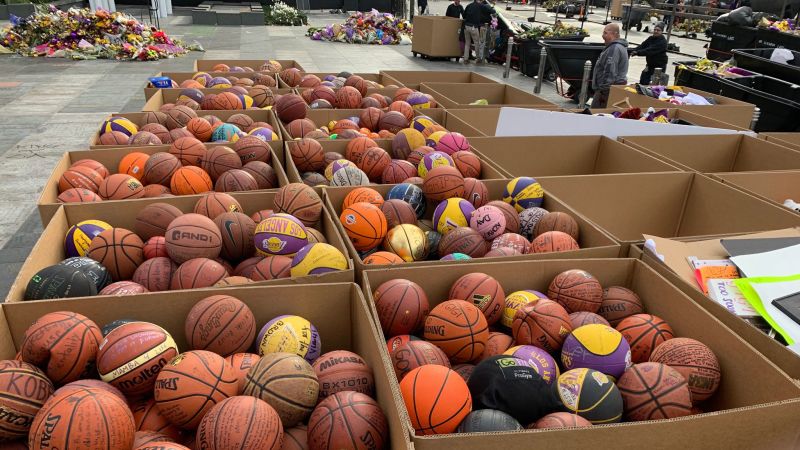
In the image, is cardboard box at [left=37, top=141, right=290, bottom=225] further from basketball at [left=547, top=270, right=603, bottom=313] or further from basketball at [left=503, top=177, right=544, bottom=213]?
basketball at [left=547, top=270, right=603, bottom=313]

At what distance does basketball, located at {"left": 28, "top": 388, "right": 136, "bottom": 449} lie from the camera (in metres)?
1.79

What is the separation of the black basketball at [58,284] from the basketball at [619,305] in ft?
9.12

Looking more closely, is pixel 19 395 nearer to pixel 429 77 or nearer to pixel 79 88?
pixel 429 77

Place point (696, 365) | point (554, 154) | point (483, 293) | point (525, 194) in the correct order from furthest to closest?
point (554, 154) → point (525, 194) → point (483, 293) → point (696, 365)

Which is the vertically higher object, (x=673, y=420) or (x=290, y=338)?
(x=673, y=420)

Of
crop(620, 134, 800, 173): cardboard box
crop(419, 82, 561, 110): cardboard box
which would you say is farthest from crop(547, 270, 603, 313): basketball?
crop(419, 82, 561, 110): cardboard box

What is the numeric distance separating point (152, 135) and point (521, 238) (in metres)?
3.55

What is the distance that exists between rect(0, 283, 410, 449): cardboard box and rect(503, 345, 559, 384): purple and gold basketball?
2.32 ft

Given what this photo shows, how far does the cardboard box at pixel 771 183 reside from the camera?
14.8 ft

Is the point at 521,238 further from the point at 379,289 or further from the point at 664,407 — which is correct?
the point at 664,407

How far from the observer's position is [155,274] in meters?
3.07

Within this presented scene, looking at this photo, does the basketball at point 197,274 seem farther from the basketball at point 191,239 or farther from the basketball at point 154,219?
the basketball at point 154,219

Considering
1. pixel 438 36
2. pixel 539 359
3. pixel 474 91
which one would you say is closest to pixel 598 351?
pixel 539 359

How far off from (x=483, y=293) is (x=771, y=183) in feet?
11.1
